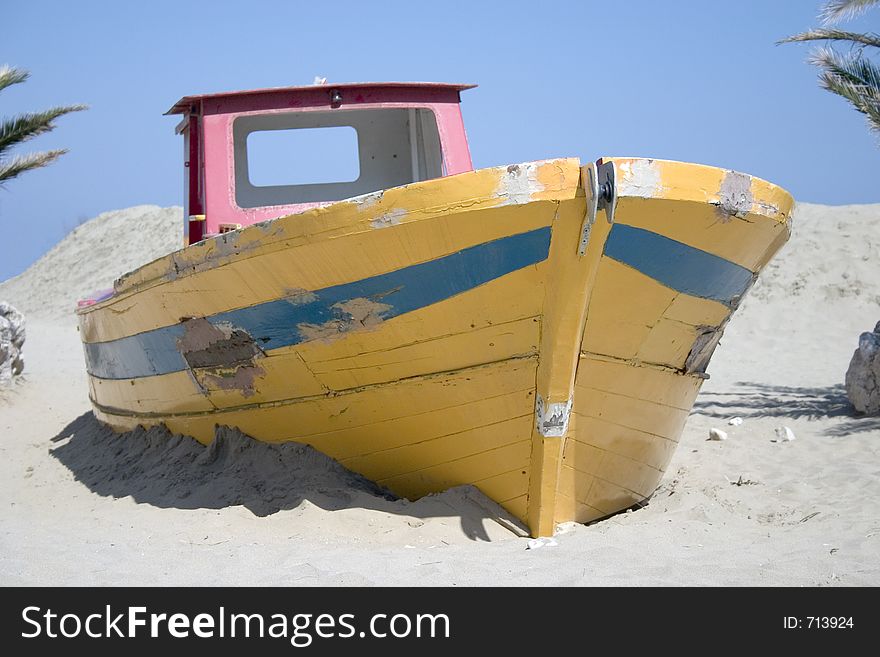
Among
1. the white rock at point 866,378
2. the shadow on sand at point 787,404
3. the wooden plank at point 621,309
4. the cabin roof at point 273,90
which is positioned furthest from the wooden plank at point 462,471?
the white rock at point 866,378

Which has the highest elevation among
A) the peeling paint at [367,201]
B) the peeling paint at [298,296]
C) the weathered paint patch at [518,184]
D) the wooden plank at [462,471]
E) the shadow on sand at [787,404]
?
the weathered paint patch at [518,184]

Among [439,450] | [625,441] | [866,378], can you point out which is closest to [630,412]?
[625,441]

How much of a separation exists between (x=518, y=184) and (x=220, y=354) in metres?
1.87

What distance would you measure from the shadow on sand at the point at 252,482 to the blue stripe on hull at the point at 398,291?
651mm

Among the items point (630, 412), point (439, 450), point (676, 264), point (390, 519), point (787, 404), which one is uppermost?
point (676, 264)

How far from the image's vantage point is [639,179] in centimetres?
380

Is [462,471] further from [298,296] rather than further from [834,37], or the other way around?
[834,37]

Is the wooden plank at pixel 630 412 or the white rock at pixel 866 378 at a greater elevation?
the wooden plank at pixel 630 412

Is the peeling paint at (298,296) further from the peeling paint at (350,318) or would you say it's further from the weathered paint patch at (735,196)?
the weathered paint patch at (735,196)

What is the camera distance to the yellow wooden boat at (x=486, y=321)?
390 centimetres

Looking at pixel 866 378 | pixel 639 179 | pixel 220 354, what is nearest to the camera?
pixel 639 179

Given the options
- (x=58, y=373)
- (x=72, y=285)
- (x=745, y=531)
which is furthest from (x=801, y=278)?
(x=72, y=285)

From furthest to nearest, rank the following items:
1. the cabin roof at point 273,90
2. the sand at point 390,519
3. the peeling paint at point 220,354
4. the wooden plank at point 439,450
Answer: the cabin roof at point 273,90 < the peeling paint at point 220,354 < the wooden plank at point 439,450 < the sand at point 390,519
